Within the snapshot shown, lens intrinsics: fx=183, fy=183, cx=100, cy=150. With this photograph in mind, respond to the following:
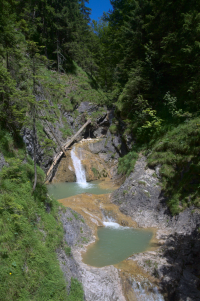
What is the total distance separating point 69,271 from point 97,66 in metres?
33.2

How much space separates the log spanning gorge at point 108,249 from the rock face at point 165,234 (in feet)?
1.31

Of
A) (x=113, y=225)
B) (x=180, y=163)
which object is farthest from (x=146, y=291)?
(x=180, y=163)

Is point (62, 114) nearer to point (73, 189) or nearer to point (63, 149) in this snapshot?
point (63, 149)

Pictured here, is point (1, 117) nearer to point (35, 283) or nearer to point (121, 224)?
point (35, 283)

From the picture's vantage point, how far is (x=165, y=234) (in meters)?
8.50

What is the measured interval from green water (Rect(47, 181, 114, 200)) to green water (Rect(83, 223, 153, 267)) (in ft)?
17.3

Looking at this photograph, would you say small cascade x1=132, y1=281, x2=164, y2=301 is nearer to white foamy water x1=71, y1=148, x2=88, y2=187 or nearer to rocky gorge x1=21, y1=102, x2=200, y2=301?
rocky gorge x1=21, y1=102, x2=200, y2=301

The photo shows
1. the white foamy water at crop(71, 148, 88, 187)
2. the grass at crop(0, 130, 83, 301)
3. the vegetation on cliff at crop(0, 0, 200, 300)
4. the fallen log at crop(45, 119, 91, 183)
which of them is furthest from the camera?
the white foamy water at crop(71, 148, 88, 187)

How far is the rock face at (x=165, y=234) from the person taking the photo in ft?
19.4

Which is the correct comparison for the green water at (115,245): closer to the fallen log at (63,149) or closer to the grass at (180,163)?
the grass at (180,163)

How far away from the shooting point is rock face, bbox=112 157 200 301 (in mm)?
5906

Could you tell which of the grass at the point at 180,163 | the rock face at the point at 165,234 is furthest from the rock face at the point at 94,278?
the grass at the point at 180,163

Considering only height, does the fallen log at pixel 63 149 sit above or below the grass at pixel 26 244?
above

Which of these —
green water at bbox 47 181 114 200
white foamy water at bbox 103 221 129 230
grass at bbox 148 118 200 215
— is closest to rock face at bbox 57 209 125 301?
white foamy water at bbox 103 221 129 230
